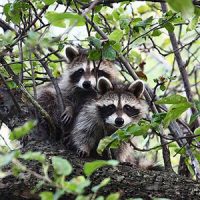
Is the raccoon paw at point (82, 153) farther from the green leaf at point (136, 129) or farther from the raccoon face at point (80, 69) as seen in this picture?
the green leaf at point (136, 129)

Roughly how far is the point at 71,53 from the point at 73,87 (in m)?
0.37

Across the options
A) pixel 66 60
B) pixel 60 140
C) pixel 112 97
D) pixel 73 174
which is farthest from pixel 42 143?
pixel 66 60

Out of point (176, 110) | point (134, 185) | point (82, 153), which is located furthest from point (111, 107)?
point (176, 110)

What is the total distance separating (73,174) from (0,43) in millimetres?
875

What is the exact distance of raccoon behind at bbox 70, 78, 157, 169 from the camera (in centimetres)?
402

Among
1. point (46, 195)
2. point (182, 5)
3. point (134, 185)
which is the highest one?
point (182, 5)

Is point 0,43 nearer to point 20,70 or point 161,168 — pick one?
point 20,70

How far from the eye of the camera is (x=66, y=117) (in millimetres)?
4102

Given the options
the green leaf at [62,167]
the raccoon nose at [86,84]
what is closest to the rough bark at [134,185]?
the green leaf at [62,167]

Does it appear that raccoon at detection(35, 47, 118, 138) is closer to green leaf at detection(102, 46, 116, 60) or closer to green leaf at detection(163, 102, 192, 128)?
green leaf at detection(102, 46, 116, 60)

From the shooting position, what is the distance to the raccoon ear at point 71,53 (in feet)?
15.4

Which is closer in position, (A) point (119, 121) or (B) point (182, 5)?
(B) point (182, 5)

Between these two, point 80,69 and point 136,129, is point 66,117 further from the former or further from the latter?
point 136,129

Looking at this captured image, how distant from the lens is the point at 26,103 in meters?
3.93
